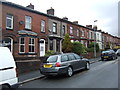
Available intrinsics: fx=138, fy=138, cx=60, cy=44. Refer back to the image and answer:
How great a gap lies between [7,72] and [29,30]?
45.2ft

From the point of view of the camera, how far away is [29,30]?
1870cm

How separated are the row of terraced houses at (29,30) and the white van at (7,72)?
10.6 metres

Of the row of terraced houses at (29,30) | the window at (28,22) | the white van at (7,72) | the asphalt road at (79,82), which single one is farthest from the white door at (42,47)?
the white van at (7,72)

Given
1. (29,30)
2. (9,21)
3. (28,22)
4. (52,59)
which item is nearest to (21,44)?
(29,30)

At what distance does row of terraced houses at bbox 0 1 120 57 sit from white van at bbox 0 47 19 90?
10.6 m

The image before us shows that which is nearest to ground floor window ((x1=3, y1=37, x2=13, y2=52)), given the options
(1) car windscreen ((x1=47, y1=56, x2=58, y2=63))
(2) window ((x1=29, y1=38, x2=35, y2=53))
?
(2) window ((x1=29, y1=38, x2=35, y2=53))

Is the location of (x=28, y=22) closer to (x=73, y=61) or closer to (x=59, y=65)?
(x=73, y=61)

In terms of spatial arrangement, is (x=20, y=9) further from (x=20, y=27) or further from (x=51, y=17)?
(x=51, y=17)

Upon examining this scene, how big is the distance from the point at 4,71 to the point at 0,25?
11.3 metres

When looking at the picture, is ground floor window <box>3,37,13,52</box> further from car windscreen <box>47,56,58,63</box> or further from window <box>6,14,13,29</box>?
car windscreen <box>47,56,58,63</box>

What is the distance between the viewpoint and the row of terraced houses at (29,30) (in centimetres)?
1609

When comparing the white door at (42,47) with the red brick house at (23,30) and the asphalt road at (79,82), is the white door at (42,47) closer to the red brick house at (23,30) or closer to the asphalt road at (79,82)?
the red brick house at (23,30)

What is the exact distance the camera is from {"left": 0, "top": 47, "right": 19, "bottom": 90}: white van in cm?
524

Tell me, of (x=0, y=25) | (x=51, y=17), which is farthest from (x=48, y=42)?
(x=0, y=25)
